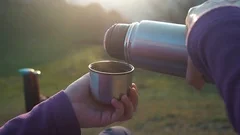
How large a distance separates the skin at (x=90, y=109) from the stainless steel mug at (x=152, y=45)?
8cm

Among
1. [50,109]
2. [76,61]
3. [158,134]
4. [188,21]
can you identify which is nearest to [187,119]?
[158,134]

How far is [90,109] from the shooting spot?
2.24ft

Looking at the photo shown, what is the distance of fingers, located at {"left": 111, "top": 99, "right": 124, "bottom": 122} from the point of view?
1.92ft

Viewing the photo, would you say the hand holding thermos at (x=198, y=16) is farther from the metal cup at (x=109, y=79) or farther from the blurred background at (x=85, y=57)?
the blurred background at (x=85, y=57)

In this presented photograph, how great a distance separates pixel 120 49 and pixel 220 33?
0.20 metres

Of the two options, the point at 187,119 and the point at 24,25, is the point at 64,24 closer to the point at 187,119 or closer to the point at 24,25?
the point at 24,25

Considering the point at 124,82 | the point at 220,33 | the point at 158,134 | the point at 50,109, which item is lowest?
the point at 158,134

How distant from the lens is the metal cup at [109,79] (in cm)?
56

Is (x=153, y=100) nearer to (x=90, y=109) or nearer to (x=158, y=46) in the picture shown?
(x=90, y=109)

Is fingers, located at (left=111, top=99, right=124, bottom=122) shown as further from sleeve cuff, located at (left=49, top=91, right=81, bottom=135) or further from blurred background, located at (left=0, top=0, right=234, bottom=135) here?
blurred background, located at (left=0, top=0, right=234, bottom=135)

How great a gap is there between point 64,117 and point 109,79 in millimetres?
176

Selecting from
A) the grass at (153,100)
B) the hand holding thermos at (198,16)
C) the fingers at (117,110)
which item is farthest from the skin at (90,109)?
the grass at (153,100)

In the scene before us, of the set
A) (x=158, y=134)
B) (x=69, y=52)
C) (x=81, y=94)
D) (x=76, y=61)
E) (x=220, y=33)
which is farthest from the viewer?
(x=69, y=52)

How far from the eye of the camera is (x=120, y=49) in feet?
1.92
